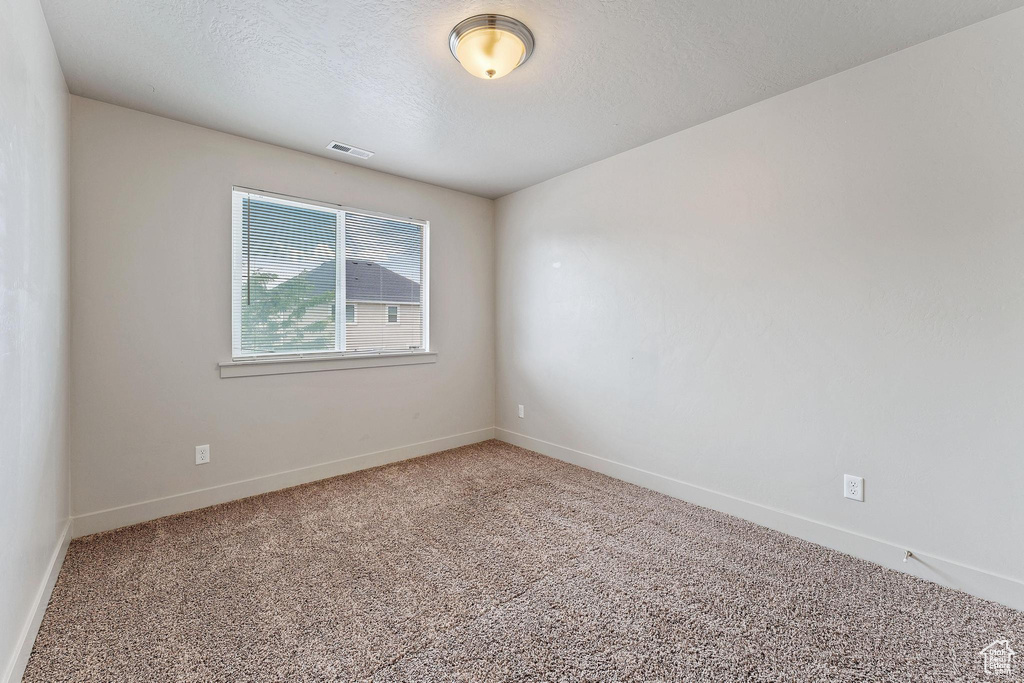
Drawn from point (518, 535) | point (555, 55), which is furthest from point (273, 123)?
point (518, 535)

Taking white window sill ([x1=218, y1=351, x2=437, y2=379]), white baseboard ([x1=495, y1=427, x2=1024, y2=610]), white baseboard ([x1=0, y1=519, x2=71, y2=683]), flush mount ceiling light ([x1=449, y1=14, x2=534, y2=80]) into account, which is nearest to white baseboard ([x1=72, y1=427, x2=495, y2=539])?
white baseboard ([x1=0, y1=519, x2=71, y2=683])

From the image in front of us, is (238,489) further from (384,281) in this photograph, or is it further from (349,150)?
(349,150)

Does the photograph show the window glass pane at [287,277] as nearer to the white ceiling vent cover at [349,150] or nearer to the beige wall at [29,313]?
the white ceiling vent cover at [349,150]

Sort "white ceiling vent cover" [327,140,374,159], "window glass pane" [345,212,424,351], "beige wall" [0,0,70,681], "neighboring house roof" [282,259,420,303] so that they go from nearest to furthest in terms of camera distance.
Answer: "beige wall" [0,0,70,681] → "white ceiling vent cover" [327,140,374,159] → "neighboring house roof" [282,259,420,303] → "window glass pane" [345,212,424,351]

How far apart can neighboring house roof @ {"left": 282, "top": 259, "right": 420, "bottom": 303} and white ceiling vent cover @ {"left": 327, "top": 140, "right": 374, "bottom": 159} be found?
31.5 inches

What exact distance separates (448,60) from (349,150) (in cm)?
139

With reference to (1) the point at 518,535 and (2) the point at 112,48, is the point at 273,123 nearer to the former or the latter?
(2) the point at 112,48

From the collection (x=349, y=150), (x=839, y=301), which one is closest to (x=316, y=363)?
(x=349, y=150)

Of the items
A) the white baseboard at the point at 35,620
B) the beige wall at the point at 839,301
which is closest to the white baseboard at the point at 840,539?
the beige wall at the point at 839,301

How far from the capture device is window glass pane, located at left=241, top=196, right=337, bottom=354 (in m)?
3.10

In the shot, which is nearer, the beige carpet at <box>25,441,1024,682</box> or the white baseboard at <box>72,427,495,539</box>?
the beige carpet at <box>25,441,1024,682</box>

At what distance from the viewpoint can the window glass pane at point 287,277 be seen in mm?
3100

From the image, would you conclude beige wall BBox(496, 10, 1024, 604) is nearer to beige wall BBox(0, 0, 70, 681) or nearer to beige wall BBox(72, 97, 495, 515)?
beige wall BBox(72, 97, 495, 515)

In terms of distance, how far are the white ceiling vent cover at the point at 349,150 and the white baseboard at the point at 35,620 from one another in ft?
8.94
